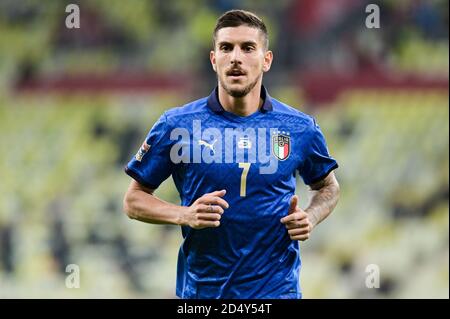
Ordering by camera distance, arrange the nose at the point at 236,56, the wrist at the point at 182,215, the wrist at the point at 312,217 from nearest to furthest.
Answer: the wrist at the point at 182,215, the nose at the point at 236,56, the wrist at the point at 312,217

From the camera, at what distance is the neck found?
4762mm

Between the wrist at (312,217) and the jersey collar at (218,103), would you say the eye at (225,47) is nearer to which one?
the jersey collar at (218,103)

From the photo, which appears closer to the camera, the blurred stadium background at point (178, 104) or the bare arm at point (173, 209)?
the bare arm at point (173, 209)

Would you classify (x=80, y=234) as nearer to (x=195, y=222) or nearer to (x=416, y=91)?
(x=416, y=91)

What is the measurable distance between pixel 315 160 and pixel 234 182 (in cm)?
56

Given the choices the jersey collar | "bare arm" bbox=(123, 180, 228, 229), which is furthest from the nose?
"bare arm" bbox=(123, 180, 228, 229)

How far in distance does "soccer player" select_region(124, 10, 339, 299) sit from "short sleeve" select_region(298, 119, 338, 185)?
5 cm

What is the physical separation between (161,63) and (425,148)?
3.52 metres

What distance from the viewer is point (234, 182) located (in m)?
4.63

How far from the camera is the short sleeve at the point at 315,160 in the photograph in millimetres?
4906

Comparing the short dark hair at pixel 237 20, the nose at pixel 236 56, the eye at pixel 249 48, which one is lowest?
the nose at pixel 236 56

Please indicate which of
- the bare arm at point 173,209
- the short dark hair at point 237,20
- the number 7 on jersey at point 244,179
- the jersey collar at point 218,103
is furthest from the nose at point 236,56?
the bare arm at point 173,209

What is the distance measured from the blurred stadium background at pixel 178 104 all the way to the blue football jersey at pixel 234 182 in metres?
6.37

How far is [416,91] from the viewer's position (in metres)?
11.5
